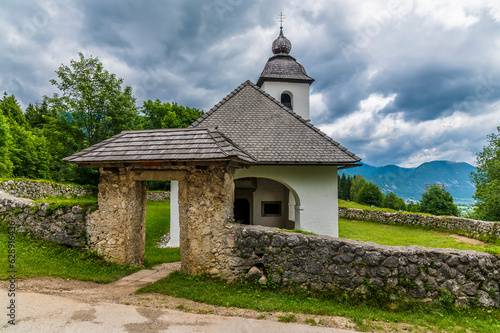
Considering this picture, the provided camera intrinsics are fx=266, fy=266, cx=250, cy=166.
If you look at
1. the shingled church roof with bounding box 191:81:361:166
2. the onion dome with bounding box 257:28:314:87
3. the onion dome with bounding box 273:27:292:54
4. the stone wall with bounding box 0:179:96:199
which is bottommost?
the stone wall with bounding box 0:179:96:199

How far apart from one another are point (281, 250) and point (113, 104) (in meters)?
21.7

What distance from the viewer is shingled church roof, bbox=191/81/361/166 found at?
990 centimetres

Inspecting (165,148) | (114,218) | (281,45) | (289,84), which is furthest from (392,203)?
(114,218)

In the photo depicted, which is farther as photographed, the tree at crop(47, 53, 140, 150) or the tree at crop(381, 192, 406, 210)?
the tree at crop(381, 192, 406, 210)

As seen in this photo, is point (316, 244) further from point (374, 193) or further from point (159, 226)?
point (374, 193)

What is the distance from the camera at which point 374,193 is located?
5259 centimetres

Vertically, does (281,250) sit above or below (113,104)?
below

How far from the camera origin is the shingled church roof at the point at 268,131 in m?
9.90

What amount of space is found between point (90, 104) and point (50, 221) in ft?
56.8

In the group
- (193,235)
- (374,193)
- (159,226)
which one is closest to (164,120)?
(159,226)

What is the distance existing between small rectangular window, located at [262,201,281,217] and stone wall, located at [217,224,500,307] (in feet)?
26.6

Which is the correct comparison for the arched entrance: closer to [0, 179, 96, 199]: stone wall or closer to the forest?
[0, 179, 96, 199]: stone wall

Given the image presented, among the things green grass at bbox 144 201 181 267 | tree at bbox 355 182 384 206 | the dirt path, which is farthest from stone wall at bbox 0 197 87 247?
tree at bbox 355 182 384 206

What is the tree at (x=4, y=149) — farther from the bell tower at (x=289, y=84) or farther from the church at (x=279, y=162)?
the bell tower at (x=289, y=84)
